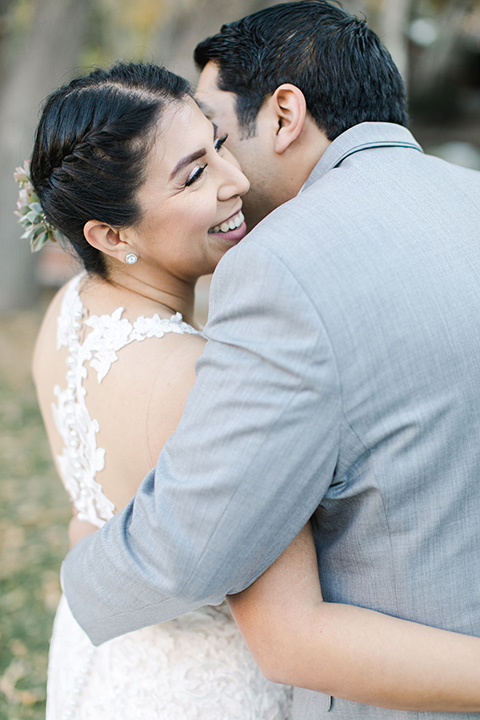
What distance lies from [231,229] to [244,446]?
997 millimetres

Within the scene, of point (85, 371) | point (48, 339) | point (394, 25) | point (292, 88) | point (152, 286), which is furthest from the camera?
point (394, 25)

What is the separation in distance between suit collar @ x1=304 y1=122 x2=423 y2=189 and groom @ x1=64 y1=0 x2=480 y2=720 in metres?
0.13

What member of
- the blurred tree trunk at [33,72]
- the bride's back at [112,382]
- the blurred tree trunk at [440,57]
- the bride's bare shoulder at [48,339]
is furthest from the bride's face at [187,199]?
the blurred tree trunk at [440,57]

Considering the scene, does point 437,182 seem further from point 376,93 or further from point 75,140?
point 75,140

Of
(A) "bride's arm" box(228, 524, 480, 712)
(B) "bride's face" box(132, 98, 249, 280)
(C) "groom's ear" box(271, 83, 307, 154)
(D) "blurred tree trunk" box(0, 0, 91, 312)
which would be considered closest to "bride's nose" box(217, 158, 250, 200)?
(B) "bride's face" box(132, 98, 249, 280)

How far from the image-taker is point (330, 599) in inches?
56.4

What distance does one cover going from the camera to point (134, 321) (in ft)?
5.84

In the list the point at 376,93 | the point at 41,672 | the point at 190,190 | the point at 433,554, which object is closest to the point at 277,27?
the point at 376,93

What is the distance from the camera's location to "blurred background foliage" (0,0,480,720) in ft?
12.3

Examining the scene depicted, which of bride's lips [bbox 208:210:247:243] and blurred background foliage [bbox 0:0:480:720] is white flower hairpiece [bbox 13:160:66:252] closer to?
blurred background foliage [bbox 0:0:480:720]

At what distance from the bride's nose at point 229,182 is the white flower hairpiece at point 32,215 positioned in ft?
1.78

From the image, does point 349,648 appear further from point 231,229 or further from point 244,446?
point 231,229

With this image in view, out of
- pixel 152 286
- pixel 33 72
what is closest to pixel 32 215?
pixel 152 286

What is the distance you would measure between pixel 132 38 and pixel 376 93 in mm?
20831
